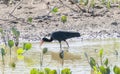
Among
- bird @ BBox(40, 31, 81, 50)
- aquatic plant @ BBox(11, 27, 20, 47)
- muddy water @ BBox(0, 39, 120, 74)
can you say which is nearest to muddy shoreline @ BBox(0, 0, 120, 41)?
muddy water @ BBox(0, 39, 120, 74)

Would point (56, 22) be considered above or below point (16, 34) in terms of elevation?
below

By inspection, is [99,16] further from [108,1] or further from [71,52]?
[71,52]

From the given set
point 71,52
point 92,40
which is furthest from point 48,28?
point 71,52

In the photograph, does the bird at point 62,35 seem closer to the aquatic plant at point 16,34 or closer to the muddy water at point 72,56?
the muddy water at point 72,56

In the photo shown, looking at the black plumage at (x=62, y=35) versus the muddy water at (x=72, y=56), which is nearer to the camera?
the muddy water at (x=72, y=56)

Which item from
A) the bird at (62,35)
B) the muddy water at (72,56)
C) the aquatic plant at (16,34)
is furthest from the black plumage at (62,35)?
the aquatic plant at (16,34)

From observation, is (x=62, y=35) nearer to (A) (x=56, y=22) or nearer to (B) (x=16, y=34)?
(B) (x=16, y=34)

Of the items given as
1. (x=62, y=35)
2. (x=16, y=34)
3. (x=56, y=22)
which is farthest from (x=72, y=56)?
(x=56, y=22)

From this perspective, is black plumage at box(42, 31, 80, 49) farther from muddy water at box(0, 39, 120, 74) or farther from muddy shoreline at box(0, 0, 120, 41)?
muddy shoreline at box(0, 0, 120, 41)

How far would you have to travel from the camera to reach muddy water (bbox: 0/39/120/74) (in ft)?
29.3

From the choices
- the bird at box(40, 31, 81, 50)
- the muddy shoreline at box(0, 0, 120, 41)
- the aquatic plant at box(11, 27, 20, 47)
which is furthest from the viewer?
the muddy shoreline at box(0, 0, 120, 41)

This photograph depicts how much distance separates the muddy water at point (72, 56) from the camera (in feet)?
29.3

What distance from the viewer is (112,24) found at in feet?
42.1

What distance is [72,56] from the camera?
33.4 ft
